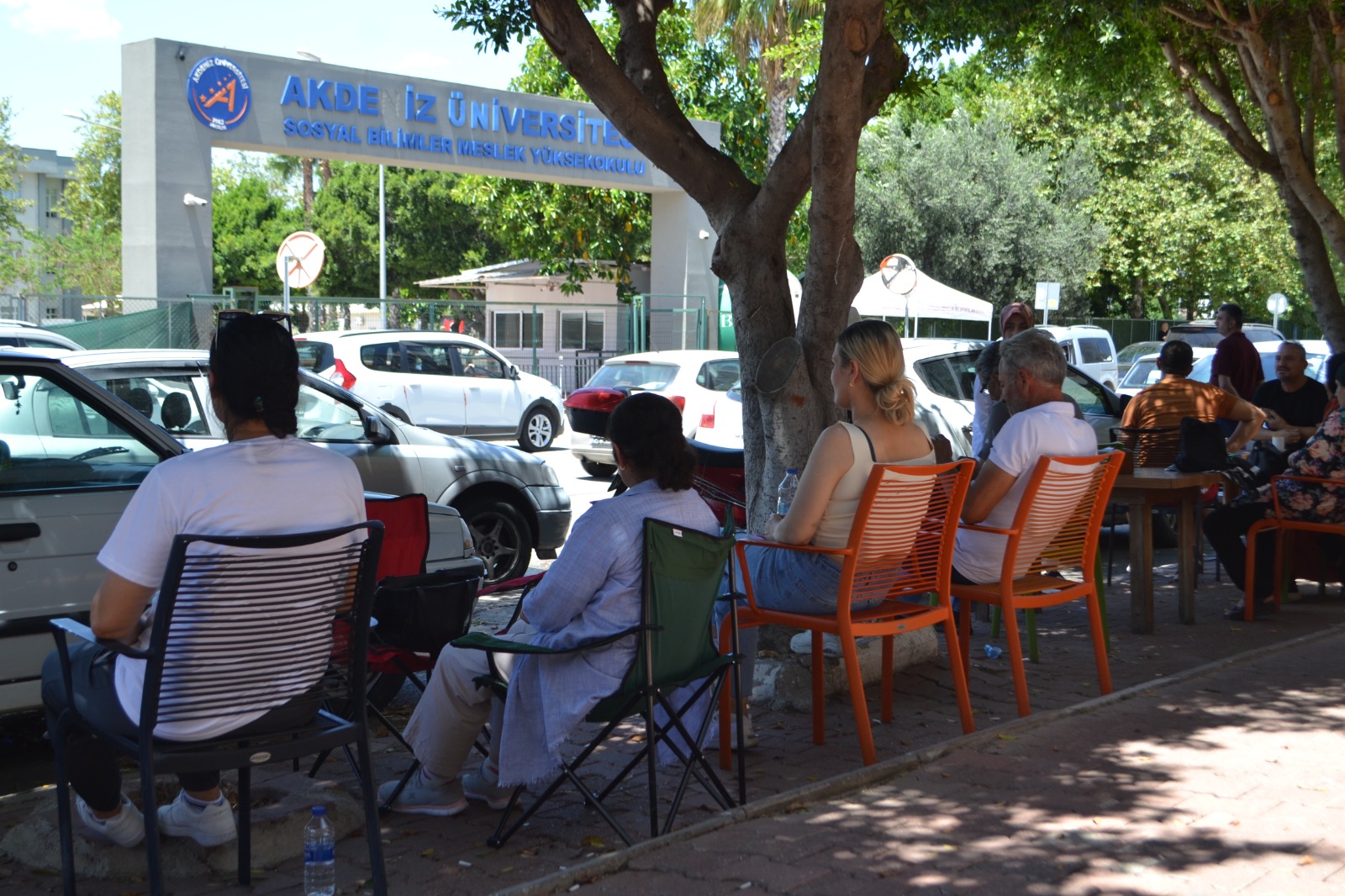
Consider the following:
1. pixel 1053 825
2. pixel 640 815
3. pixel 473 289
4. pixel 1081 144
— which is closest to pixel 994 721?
pixel 1053 825

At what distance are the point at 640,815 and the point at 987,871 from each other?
1206 millimetres

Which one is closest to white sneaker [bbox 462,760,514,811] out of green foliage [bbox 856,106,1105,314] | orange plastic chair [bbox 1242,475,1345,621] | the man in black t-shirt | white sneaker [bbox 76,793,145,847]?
white sneaker [bbox 76,793,145,847]

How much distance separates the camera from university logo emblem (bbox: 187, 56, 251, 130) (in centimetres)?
1992

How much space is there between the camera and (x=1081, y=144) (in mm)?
41875

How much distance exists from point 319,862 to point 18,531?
2.24 m

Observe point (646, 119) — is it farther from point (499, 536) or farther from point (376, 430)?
point (499, 536)

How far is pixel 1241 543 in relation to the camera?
838 centimetres

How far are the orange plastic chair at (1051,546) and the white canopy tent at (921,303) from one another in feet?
60.9

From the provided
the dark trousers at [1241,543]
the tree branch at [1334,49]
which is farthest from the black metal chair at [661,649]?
the tree branch at [1334,49]

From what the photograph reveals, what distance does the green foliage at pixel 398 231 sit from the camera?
51.2m

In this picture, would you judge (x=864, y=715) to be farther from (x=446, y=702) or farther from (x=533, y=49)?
(x=533, y=49)

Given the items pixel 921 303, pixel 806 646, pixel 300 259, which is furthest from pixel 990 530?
pixel 921 303

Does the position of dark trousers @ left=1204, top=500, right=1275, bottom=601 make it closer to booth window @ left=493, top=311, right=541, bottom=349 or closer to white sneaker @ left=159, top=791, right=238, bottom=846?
white sneaker @ left=159, top=791, right=238, bottom=846

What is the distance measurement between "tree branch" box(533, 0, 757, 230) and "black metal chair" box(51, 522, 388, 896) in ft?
12.8
